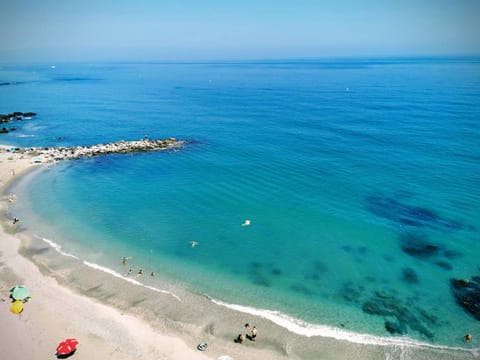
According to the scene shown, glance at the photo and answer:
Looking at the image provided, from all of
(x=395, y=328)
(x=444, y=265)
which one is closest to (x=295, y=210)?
(x=444, y=265)

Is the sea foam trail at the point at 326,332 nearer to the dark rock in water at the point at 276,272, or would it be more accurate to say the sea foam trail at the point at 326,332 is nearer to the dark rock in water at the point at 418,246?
the dark rock in water at the point at 276,272

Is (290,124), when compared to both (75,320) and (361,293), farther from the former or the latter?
(75,320)

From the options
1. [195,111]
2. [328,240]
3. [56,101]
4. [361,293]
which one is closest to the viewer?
[361,293]

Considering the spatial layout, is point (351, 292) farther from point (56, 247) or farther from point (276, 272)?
point (56, 247)

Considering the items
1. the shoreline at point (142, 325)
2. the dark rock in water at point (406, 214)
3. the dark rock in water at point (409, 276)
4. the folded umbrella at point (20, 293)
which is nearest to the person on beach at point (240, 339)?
the shoreline at point (142, 325)

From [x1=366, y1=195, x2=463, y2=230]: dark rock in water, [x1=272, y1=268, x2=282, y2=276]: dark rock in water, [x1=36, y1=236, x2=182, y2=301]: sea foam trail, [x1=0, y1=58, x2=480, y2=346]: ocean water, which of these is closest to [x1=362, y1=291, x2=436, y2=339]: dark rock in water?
[x1=0, y1=58, x2=480, y2=346]: ocean water

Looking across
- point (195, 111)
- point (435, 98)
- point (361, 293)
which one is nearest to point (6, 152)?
point (195, 111)
